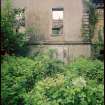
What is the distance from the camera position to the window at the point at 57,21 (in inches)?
679

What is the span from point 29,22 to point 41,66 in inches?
152

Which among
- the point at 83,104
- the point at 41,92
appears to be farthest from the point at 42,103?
the point at 83,104

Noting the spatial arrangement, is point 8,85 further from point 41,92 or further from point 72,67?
point 72,67

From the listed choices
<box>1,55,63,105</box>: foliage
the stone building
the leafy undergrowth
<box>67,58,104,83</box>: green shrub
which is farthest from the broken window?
<box>67,58,104,83</box>: green shrub

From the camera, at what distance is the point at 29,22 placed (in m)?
17.2

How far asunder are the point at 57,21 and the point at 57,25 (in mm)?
179

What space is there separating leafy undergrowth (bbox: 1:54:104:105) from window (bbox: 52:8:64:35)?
234 centimetres

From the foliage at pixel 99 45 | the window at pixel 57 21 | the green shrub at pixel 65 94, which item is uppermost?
the window at pixel 57 21

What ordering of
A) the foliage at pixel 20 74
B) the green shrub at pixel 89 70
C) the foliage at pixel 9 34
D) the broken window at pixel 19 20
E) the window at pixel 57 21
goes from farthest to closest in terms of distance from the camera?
the window at pixel 57 21 < the broken window at pixel 19 20 < the foliage at pixel 9 34 < the green shrub at pixel 89 70 < the foliage at pixel 20 74

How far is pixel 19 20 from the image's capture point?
1697 cm

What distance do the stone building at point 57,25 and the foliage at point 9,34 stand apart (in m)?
1.11

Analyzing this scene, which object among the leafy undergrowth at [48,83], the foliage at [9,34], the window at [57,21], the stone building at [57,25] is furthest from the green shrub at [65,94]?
the window at [57,21]

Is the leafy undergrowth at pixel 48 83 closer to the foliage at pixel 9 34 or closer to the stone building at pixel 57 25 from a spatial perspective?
the foliage at pixel 9 34

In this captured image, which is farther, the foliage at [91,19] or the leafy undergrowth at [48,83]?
the foliage at [91,19]
